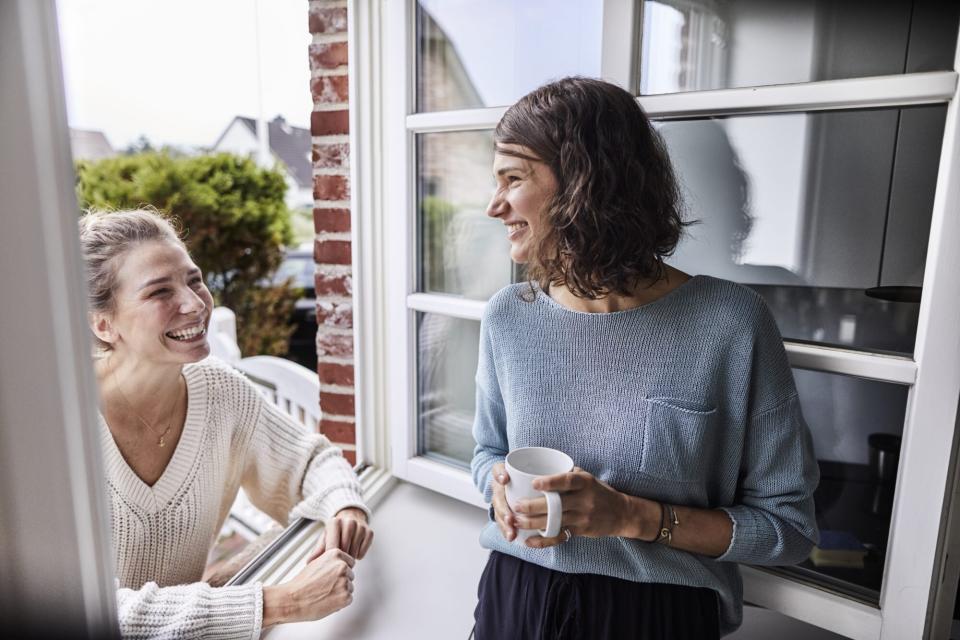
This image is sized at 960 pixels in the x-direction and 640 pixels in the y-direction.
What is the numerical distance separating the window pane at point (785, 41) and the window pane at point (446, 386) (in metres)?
0.73

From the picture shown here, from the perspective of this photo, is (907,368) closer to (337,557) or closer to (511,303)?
(511,303)

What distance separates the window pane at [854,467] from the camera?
1.09 metres

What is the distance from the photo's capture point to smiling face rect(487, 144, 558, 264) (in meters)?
1.00

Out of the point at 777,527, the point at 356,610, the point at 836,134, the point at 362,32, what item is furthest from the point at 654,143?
the point at 356,610

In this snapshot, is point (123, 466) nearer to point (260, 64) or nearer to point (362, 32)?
point (362, 32)

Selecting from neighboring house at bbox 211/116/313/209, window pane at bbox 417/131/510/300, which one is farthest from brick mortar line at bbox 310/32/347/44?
neighboring house at bbox 211/116/313/209

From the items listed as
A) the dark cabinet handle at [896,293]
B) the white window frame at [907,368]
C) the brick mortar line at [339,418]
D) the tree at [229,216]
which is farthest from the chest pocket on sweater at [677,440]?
the tree at [229,216]

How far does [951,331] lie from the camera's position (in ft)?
2.95

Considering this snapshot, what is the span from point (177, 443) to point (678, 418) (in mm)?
1061

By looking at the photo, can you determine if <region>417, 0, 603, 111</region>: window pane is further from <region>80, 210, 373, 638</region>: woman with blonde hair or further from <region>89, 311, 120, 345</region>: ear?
<region>89, 311, 120, 345</region>: ear

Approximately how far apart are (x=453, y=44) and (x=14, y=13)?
1126 mm

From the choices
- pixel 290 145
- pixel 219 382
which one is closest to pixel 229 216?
pixel 290 145

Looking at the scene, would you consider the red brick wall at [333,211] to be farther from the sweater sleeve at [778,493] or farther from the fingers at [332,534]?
the sweater sleeve at [778,493]

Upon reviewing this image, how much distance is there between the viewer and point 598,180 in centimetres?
95
